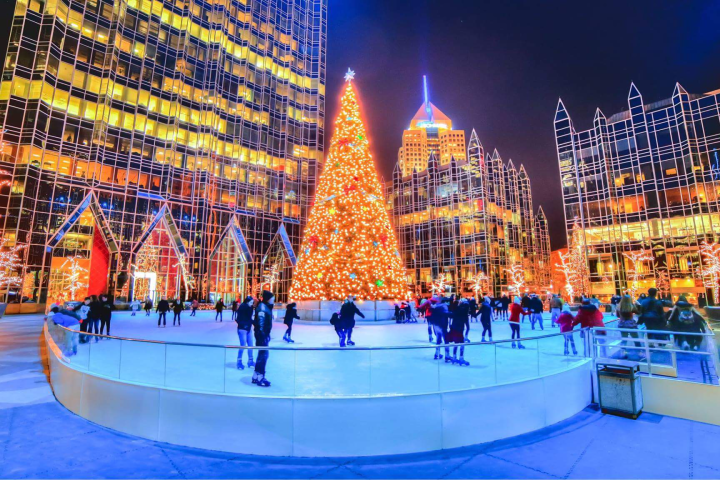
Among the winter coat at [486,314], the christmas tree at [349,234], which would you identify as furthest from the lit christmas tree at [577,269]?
the winter coat at [486,314]

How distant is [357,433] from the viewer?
5.05 meters

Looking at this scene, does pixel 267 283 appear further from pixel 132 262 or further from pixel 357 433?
pixel 357 433

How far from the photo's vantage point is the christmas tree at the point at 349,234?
64.0 ft

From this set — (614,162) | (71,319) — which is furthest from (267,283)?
(614,162)

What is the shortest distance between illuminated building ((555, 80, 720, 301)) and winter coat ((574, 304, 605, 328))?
40555 mm

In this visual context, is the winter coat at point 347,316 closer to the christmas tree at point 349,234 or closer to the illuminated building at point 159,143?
the christmas tree at point 349,234

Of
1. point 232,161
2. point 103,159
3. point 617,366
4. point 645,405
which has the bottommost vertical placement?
point 645,405

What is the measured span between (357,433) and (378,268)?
14.7m

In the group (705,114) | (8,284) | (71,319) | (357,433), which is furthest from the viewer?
(705,114)

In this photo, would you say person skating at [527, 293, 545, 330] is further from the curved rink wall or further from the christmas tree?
the curved rink wall

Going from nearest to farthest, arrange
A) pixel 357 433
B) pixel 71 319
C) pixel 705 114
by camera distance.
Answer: pixel 357 433
pixel 71 319
pixel 705 114

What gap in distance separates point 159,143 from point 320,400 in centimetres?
3797

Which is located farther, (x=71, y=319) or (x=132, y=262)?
(x=132, y=262)

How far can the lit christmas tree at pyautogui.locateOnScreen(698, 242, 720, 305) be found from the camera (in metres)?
35.7
